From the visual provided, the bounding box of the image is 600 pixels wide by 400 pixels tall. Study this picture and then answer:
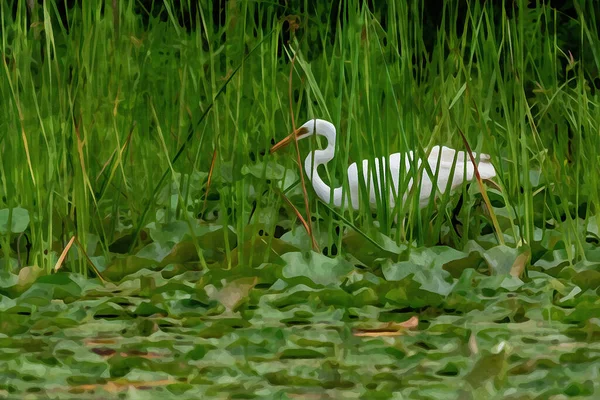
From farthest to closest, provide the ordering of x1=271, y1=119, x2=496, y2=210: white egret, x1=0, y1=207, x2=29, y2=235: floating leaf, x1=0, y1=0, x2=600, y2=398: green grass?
x1=271, y1=119, x2=496, y2=210: white egret → x1=0, y1=207, x2=29, y2=235: floating leaf → x1=0, y1=0, x2=600, y2=398: green grass

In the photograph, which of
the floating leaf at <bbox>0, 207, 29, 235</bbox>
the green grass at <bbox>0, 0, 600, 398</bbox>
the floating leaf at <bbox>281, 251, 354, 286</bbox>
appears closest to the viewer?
the green grass at <bbox>0, 0, 600, 398</bbox>

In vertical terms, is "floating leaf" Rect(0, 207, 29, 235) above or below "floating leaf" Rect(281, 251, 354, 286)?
above

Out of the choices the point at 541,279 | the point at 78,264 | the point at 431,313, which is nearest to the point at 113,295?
Answer: the point at 78,264

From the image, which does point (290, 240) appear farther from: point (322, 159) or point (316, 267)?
point (322, 159)

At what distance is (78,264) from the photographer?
3254mm

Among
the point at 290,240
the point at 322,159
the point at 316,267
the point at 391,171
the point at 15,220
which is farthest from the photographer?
the point at 322,159

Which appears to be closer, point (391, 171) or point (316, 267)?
point (316, 267)

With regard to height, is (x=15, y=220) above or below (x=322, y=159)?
above

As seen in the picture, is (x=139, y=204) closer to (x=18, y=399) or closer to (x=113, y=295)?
(x=113, y=295)

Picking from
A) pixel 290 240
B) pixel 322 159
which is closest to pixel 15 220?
pixel 290 240

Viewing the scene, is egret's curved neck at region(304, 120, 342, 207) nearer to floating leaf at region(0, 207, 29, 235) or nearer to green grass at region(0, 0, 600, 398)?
green grass at region(0, 0, 600, 398)

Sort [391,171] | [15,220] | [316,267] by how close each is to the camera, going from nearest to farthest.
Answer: [316,267] → [15,220] → [391,171]

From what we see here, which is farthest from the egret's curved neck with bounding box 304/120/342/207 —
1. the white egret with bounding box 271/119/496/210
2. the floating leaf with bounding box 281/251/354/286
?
the floating leaf with bounding box 281/251/354/286

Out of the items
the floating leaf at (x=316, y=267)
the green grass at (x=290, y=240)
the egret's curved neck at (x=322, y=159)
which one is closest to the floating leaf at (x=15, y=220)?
the green grass at (x=290, y=240)
